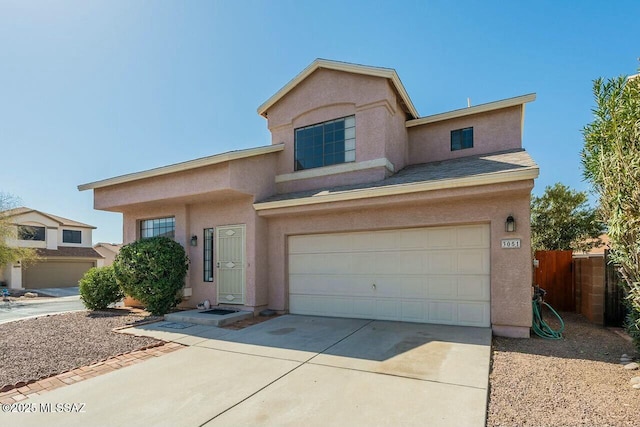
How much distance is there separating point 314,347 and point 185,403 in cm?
264

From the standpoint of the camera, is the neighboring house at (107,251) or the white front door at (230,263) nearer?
the white front door at (230,263)

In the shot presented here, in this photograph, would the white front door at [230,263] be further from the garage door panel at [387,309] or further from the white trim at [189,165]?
the garage door panel at [387,309]

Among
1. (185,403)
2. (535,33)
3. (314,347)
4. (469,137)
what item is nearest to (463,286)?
(314,347)

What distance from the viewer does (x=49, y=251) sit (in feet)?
102

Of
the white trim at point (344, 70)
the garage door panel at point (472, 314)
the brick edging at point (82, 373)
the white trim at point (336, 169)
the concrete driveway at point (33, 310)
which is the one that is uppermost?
the white trim at point (344, 70)

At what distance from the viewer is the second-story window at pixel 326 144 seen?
9.73 m

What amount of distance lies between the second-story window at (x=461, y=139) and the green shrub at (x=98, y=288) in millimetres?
11915

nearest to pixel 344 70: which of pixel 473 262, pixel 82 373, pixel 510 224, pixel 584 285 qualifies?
pixel 510 224

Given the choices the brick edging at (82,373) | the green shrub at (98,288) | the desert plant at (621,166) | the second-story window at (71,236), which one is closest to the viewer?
the brick edging at (82,373)

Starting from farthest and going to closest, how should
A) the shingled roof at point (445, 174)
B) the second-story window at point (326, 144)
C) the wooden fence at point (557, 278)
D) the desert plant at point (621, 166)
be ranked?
the wooden fence at point (557, 278) → the second-story window at point (326, 144) → the shingled roof at point (445, 174) → the desert plant at point (621, 166)

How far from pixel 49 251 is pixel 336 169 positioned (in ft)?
112

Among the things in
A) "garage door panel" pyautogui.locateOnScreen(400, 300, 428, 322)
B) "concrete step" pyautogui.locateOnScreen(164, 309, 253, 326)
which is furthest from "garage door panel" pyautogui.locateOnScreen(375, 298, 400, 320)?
"concrete step" pyautogui.locateOnScreen(164, 309, 253, 326)

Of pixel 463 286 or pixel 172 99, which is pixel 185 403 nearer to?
pixel 463 286

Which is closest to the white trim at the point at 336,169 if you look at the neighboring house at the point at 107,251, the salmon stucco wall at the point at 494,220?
the salmon stucco wall at the point at 494,220
